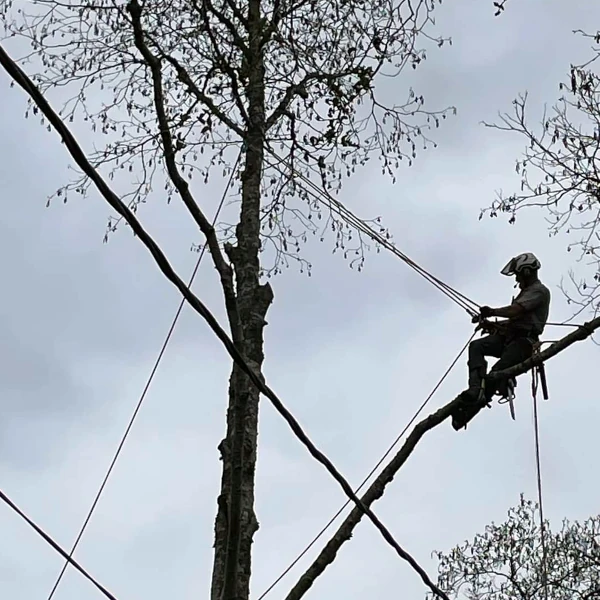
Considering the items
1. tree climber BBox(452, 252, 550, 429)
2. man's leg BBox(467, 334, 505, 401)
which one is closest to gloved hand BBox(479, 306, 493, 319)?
tree climber BBox(452, 252, 550, 429)

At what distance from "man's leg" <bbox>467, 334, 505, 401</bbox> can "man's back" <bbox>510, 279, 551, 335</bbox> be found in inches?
7.4

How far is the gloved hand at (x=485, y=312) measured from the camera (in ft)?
25.0

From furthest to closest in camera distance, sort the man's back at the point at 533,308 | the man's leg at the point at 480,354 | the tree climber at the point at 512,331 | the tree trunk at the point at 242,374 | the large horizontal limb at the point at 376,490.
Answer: the man's back at the point at 533,308 < the tree climber at the point at 512,331 < the man's leg at the point at 480,354 < the large horizontal limb at the point at 376,490 < the tree trunk at the point at 242,374

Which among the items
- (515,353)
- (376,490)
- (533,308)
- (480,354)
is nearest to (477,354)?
(480,354)

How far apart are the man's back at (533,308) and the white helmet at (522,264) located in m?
0.15

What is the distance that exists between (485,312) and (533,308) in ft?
1.23

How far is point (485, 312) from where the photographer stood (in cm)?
764

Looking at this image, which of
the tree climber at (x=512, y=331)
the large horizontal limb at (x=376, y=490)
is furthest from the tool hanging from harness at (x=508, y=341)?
the large horizontal limb at (x=376, y=490)

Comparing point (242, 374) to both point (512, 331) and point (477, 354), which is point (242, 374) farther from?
point (512, 331)

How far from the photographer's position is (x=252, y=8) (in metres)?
7.93

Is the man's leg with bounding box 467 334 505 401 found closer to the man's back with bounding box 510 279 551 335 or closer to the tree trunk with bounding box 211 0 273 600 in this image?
the man's back with bounding box 510 279 551 335

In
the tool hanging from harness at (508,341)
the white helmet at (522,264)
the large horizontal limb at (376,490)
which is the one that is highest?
the white helmet at (522,264)

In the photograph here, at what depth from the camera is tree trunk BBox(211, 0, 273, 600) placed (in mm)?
4988

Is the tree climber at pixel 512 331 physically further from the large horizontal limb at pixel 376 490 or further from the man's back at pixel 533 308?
the large horizontal limb at pixel 376 490
